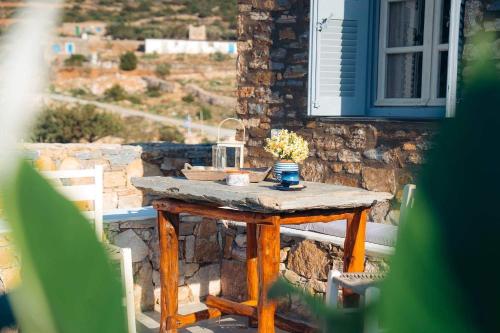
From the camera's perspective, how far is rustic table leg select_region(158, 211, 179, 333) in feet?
13.5

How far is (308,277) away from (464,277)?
4380 mm

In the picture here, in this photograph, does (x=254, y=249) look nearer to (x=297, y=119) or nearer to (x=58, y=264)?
(x=297, y=119)

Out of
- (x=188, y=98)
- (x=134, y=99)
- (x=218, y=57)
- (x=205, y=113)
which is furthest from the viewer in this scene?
(x=218, y=57)

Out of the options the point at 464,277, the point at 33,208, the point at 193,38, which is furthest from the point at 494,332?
the point at 193,38

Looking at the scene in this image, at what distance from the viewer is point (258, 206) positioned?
3.37m

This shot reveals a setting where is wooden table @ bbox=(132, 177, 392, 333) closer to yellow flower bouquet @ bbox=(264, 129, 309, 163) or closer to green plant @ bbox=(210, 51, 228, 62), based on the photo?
yellow flower bouquet @ bbox=(264, 129, 309, 163)

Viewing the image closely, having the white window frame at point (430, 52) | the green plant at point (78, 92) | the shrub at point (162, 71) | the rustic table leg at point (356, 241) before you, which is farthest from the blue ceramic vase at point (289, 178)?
the shrub at point (162, 71)

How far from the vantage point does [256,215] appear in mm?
3508

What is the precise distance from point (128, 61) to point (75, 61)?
1.99 metres

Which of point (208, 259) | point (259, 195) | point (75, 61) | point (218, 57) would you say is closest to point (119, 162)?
point (208, 259)

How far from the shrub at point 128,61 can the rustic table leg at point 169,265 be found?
2383 cm

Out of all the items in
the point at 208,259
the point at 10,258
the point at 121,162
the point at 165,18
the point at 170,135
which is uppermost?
the point at 165,18

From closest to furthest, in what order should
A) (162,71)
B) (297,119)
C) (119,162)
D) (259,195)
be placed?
(259,195) → (297,119) → (119,162) → (162,71)

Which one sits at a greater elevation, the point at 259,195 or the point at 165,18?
the point at 165,18
